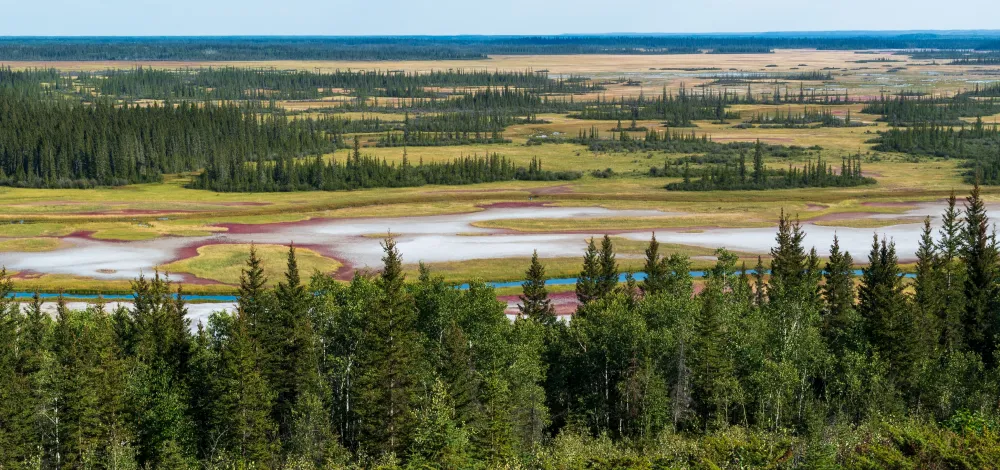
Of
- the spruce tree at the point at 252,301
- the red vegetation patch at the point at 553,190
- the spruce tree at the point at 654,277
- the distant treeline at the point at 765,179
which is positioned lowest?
the red vegetation patch at the point at 553,190

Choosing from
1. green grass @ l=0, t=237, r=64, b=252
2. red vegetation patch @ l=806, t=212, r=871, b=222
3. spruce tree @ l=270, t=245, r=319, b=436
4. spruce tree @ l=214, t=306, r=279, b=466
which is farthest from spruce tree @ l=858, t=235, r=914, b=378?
green grass @ l=0, t=237, r=64, b=252

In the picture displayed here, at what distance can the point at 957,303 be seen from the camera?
69.3m

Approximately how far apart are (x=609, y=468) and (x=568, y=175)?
12745cm

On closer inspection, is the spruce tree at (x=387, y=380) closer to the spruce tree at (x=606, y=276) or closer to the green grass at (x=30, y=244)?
the spruce tree at (x=606, y=276)

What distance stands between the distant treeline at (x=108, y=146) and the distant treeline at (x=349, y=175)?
631 centimetres

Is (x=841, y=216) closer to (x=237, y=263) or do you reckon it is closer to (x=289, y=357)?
(x=237, y=263)

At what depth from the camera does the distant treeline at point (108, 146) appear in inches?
6727

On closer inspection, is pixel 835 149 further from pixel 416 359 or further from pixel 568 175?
pixel 416 359

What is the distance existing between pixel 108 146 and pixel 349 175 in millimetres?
40650

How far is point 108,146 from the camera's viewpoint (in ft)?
577

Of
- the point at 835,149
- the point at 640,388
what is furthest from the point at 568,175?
the point at 640,388

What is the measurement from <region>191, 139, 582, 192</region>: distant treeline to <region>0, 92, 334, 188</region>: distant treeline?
631 centimetres

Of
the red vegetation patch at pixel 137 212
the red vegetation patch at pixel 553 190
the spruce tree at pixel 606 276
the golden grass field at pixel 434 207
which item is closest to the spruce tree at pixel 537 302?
the spruce tree at pixel 606 276

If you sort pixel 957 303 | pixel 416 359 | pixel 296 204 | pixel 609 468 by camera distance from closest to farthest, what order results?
1. pixel 609 468
2. pixel 416 359
3. pixel 957 303
4. pixel 296 204
